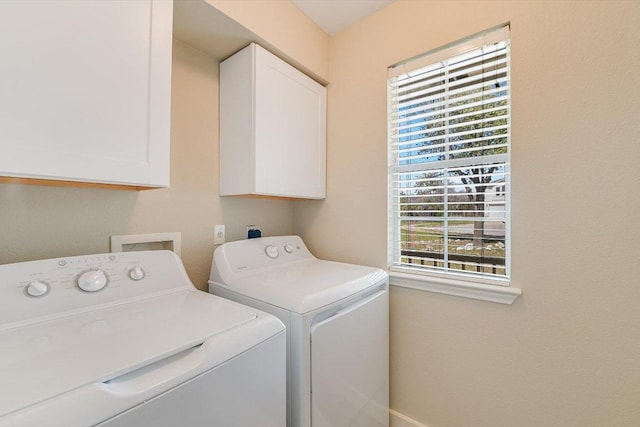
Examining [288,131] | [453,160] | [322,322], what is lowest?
[322,322]

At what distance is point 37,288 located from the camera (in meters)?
0.86

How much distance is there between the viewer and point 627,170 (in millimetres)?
1039

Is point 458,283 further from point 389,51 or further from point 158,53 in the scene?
point 158,53

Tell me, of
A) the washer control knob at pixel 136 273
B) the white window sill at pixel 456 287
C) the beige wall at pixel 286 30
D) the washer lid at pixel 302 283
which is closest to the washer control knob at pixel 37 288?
the washer control knob at pixel 136 273

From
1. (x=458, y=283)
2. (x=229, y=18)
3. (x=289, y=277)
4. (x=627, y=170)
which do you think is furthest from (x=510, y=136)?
(x=229, y=18)

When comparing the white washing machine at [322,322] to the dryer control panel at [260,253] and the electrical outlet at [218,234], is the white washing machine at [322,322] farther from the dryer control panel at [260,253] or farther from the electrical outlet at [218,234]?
the electrical outlet at [218,234]

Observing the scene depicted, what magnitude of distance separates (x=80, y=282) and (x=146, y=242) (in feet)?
1.34

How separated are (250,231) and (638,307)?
1.81 metres

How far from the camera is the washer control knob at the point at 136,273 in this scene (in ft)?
3.49

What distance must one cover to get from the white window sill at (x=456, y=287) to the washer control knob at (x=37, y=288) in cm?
150

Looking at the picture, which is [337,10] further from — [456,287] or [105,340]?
[105,340]

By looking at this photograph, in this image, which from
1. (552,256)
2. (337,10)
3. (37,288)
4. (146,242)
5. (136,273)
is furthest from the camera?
(337,10)

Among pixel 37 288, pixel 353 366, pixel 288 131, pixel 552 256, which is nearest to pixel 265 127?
pixel 288 131

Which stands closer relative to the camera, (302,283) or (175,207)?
(302,283)
